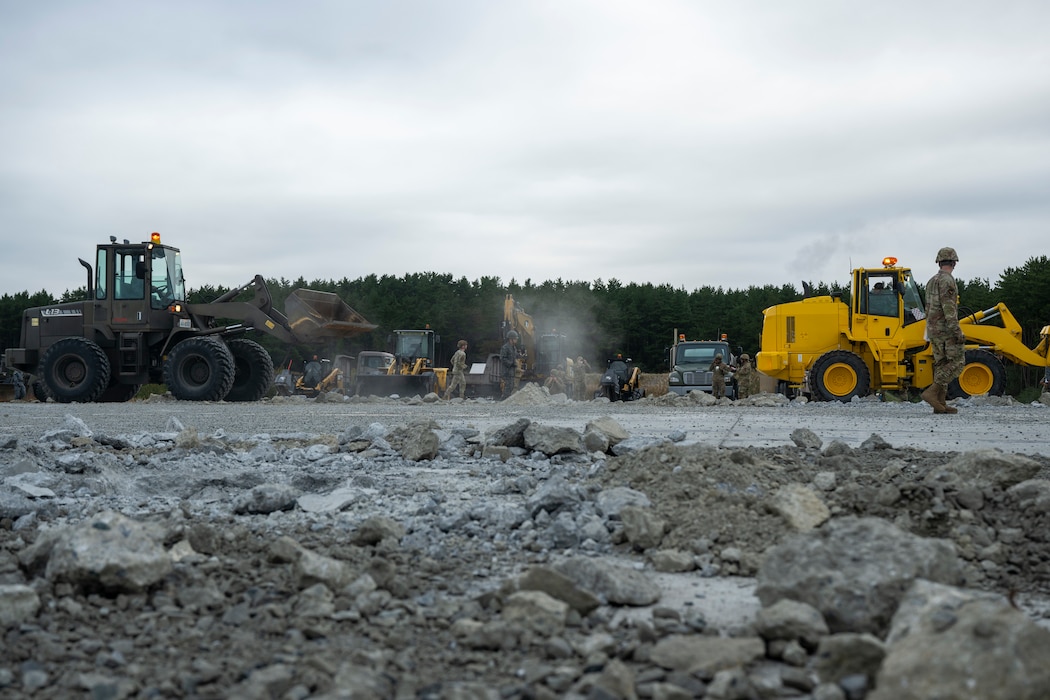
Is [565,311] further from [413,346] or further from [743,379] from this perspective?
[743,379]

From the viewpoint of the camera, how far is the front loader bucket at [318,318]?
65.1ft

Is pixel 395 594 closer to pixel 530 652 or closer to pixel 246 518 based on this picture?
pixel 530 652

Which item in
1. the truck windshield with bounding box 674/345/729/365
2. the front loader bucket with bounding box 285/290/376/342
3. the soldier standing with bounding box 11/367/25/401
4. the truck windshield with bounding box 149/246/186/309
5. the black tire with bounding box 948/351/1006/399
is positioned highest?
the truck windshield with bounding box 149/246/186/309

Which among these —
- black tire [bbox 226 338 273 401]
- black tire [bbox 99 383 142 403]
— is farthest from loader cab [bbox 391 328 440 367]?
black tire [bbox 226 338 273 401]

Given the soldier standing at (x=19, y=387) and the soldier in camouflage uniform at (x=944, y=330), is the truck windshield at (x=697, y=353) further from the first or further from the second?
the soldier standing at (x=19, y=387)

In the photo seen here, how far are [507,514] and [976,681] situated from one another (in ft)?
8.27

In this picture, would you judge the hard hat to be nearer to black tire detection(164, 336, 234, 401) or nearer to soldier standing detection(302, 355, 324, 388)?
black tire detection(164, 336, 234, 401)

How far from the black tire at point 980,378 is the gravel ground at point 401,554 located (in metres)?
9.70

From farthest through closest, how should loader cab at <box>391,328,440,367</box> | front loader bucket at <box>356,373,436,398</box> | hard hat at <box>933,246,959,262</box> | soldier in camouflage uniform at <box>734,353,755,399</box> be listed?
loader cab at <box>391,328,440,367</box>, front loader bucket at <box>356,373,436,398</box>, soldier in camouflage uniform at <box>734,353,755,399</box>, hard hat at <box>933,246,959,262</box>

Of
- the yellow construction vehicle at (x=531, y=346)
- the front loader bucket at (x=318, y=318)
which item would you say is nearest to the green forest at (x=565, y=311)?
the yellow construction vehicle at (x=531, y=346)

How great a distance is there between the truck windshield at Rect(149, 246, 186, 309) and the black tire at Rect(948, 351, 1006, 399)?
15.0m

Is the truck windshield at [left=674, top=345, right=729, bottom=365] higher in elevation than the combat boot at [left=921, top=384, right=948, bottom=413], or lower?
higher

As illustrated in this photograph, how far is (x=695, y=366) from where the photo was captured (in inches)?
953

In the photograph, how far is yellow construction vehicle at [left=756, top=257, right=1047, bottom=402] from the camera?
1666 cm
